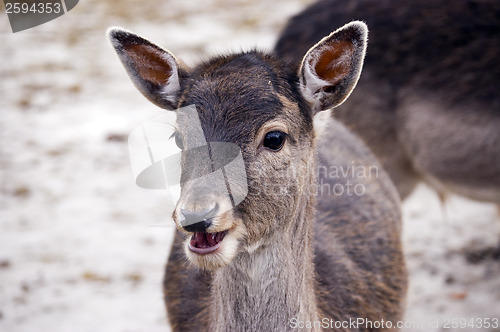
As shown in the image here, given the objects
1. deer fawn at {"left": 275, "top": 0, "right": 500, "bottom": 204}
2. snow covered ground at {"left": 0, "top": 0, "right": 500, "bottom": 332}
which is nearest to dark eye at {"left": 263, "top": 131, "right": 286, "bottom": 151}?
snow covered ground at {"left": 0, "top": 0, "right": 500, "bottom": 332}

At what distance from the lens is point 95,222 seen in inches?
229

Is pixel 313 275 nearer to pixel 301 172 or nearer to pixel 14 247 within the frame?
pixel 301 172

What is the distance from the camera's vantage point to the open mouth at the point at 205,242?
230 centimetres

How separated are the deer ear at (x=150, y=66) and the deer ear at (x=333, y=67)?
0.63 meters

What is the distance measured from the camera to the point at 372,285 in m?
3.57

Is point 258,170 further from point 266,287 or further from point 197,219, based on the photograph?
point 266,287

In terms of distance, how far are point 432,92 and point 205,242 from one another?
3.10 metres

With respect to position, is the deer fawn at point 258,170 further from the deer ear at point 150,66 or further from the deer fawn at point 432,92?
the deer fawn at point 432,92

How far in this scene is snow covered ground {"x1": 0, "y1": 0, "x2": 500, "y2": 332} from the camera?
4805mm

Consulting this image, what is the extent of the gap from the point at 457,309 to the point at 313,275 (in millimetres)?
2339

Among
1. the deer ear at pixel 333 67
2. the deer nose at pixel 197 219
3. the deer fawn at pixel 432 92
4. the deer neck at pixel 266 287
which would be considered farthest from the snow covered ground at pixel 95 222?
the deer nose at pixel 197 219

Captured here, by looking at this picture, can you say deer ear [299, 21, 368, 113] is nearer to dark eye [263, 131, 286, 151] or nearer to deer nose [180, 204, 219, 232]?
dark eye [263, 131, 286, 151]

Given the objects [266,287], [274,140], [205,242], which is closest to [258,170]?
[274,140]

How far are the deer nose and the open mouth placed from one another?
15 cm
